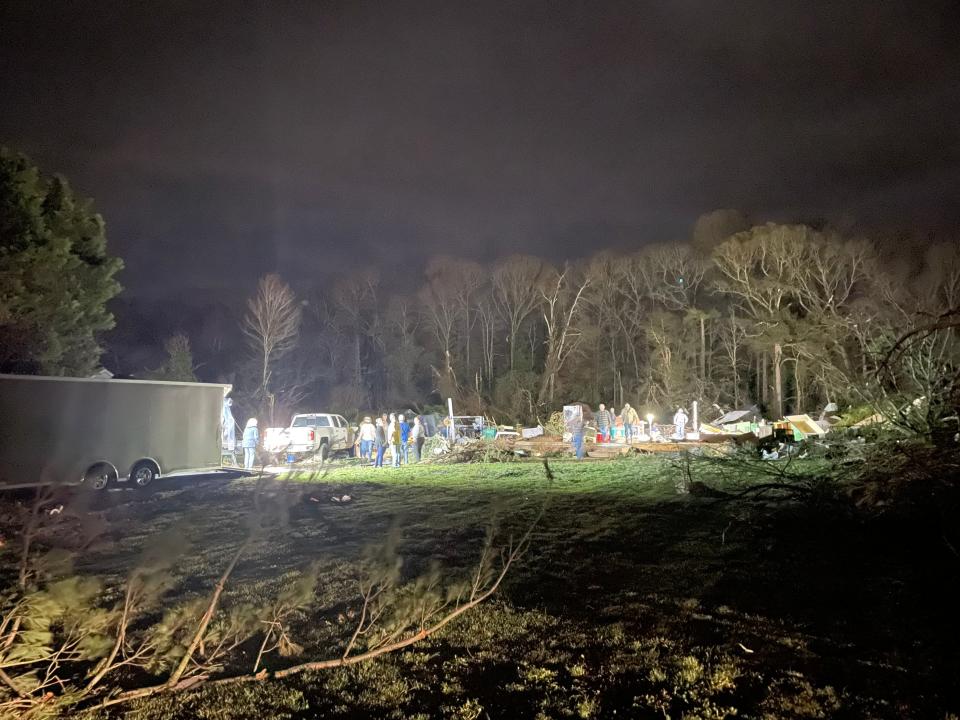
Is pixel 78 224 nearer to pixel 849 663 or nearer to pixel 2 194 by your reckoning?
pixel 2 194

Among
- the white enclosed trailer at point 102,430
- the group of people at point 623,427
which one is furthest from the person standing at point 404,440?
the group of people at point 623,427

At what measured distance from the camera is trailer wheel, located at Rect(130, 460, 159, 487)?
43.9 feet

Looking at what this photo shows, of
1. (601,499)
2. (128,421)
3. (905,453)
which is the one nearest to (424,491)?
(601,499)

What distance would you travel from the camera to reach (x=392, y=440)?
17891mm

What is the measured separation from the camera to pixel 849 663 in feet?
13.3

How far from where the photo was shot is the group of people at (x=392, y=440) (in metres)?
17.7

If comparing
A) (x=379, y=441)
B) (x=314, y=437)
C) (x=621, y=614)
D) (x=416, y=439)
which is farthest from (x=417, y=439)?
(x=621, y=614)

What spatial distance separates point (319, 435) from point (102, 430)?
28.2ft

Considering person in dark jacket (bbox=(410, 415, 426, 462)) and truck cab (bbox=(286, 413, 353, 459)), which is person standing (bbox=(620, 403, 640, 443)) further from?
truck cab (bbox=(286, 413, 353, 459))

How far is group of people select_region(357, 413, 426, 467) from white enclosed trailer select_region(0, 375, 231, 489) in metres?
4.16

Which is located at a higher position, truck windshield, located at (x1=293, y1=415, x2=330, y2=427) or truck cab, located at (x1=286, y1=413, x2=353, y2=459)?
truck windshield, located at (x1=293, y1=415, x2=330, y2=427)

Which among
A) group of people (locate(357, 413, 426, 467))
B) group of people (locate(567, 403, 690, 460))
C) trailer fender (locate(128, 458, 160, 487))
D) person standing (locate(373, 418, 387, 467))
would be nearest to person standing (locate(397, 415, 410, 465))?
group of people (locate(357, 413, 426, 467))

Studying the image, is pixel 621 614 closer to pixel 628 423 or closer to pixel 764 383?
pixel 628 423

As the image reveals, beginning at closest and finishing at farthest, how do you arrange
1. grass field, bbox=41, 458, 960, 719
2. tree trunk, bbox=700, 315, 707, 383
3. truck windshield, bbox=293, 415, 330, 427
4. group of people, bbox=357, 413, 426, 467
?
grass field, bbox=41, 458, 960, 719, group of people, bbox=357, 413, 426, 467, truck windshield, bbox=293, 415, 330, 427, tree trunk, bbox=700, 315, 707, 383
